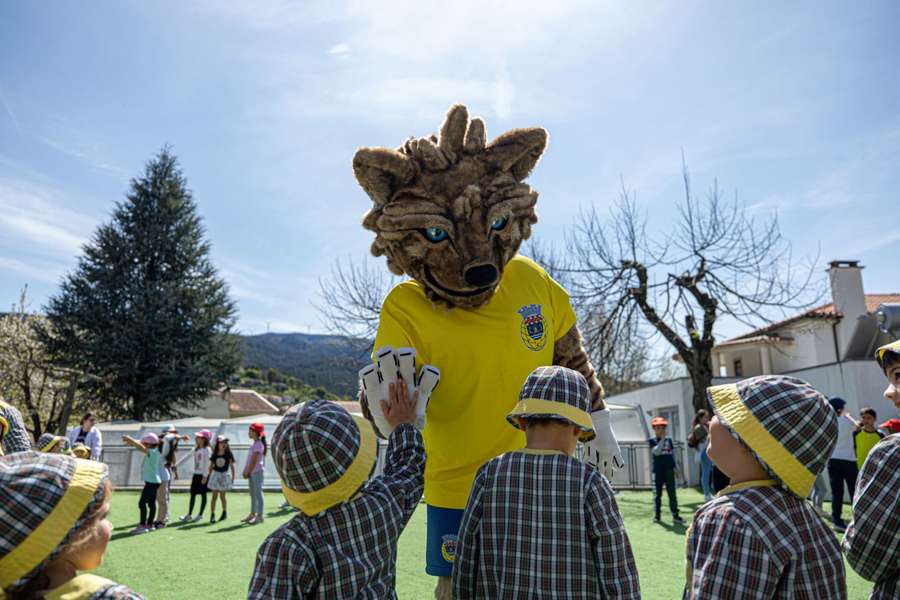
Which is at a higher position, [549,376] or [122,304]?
[122,304]

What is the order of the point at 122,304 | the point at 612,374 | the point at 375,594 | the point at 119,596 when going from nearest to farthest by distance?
1. the point at 119,596
2. the point at 375,594
3. the point at 122,304
4. the point at 612,374

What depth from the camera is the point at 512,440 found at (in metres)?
2.73

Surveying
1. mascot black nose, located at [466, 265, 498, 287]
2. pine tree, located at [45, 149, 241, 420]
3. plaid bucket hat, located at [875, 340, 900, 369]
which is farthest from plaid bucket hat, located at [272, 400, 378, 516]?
pine tree, located at [45, 149, 241, 420]

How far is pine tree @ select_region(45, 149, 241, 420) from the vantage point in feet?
82.9

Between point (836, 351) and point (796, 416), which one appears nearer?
point (796, 416)

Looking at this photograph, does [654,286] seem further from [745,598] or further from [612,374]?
[612,374]

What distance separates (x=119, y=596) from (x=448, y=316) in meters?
1.69

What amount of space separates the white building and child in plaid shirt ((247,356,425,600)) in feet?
40.0

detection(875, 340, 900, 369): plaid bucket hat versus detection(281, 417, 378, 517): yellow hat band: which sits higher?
detection(875, 340, 900, 369): plaid bucket hat

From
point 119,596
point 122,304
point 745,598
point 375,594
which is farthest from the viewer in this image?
point 122,304

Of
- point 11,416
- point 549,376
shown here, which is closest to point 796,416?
point 549,376

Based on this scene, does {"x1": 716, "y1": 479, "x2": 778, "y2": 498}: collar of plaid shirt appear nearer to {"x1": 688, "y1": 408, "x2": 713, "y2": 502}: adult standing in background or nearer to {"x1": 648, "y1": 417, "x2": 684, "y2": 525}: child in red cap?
{"x1": 648, "y1": 417, "x2": 684, "y2": 525}: child in red cap

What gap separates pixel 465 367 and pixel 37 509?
65.6 inches

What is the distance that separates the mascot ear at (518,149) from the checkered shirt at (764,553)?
1818 mm
